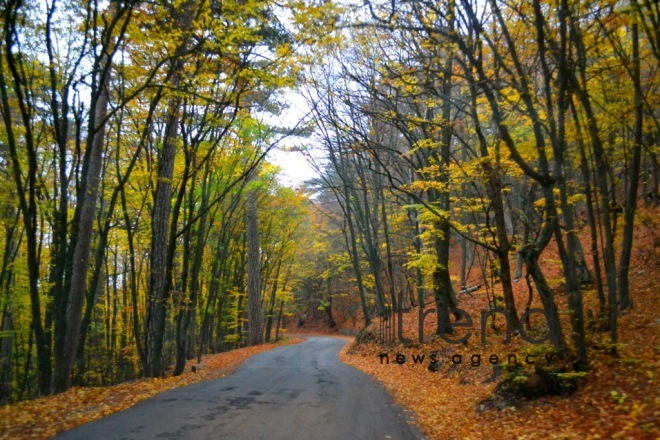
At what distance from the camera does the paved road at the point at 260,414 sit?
6051 mm

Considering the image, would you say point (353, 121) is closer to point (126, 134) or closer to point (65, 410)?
point (126, 134)

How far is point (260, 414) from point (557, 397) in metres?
4.68

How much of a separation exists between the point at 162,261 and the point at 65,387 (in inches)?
172

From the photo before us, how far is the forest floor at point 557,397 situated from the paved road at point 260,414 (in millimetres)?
792

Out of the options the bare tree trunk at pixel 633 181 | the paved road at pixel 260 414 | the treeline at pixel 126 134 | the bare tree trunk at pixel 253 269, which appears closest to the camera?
the paved road at pixel 260 414

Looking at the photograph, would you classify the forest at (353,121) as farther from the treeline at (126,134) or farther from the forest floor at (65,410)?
the forest floor at (65,410)

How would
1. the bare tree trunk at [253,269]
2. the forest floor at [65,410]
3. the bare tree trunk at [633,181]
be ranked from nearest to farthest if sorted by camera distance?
the forest floor at [65,410] → the bare tree trunk at [633,181] → the bare tree trunk at [253,269]

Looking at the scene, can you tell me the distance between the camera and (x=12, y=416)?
7.08 metres

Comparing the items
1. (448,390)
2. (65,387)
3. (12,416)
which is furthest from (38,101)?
(448,390)

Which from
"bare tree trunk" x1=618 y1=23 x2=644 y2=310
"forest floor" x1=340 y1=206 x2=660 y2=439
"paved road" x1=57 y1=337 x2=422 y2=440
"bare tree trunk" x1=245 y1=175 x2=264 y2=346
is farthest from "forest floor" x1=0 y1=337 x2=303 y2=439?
"bare tree trunk" x1=245 y1=175 x2=264 y2=346

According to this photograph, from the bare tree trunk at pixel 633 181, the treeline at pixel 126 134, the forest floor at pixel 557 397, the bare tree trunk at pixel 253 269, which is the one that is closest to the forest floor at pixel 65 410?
the treeline at pixel 126 134

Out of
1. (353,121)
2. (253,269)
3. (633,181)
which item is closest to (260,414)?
(633,181)

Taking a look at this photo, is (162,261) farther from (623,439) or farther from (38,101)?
(623,439)

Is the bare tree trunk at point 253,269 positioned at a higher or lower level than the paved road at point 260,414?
higher
